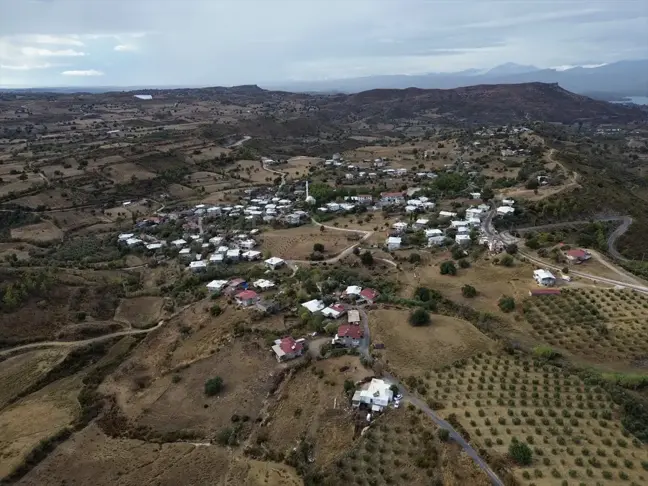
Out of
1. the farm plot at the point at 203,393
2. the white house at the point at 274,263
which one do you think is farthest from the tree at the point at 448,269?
the farm plot at the point at 203,393

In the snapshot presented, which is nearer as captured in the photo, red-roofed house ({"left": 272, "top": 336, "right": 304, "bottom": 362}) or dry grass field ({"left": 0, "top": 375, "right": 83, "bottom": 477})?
dry grass field ({"left": 0, "top": 375, "right": 83, "bottom": 477})

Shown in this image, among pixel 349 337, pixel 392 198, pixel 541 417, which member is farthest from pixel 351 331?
pixel 392 198

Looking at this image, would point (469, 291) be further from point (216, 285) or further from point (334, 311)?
point (216, 285)

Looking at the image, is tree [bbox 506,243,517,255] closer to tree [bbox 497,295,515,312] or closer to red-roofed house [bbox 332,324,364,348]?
tree [bbox 497,295,515,312]

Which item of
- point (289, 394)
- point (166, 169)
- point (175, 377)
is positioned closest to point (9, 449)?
point (175, 377)

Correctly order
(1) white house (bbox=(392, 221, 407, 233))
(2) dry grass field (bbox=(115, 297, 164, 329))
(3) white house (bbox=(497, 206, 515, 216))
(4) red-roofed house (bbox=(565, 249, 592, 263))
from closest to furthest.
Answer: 1. (2) dry grass field (bbox=(115, 297, 164, 329))
2. (4) red-roofed house (bbox=(565, 249, 592, 263))
3. (3) white house (bbox=(497, 206, 515, 216))
4. (1) white house (bbox=(392, 221, 407, 233))

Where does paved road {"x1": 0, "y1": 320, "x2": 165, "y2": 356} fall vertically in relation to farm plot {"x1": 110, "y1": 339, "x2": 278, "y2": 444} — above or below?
below

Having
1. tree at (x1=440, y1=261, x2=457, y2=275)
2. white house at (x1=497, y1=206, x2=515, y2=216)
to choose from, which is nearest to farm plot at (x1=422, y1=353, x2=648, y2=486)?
tree at (x1=440, y1=261, x2=457, y2=275)
